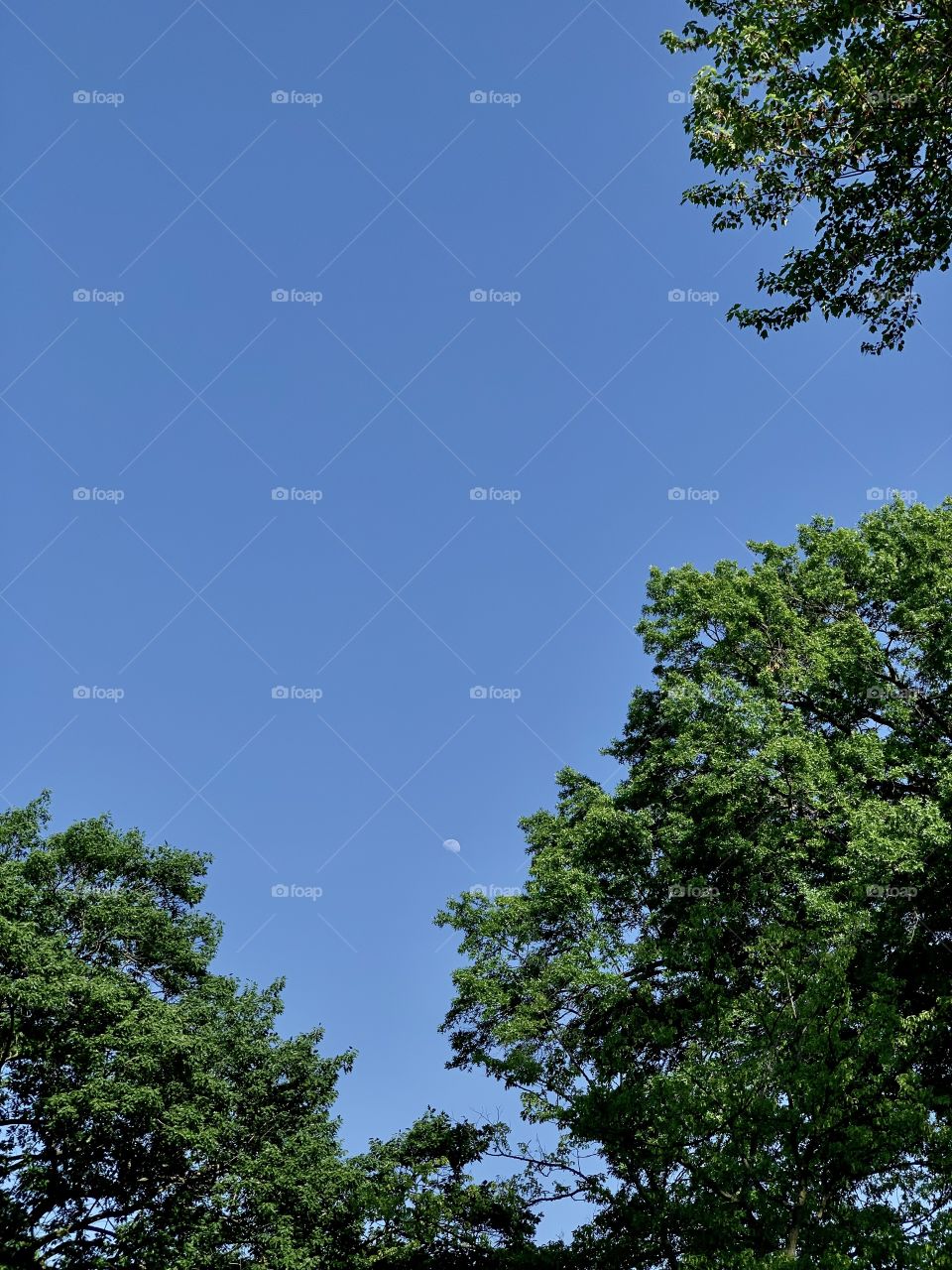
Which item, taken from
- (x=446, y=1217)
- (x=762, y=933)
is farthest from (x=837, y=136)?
(x=446, y=1217)

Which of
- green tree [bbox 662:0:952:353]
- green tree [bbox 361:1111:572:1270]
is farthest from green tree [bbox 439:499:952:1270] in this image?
green tree [bbox 662:0:952:353]

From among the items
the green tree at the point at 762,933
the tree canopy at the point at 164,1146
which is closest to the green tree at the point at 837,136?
the green tree at the point at 762,933

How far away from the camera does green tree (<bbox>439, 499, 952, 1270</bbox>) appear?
43.0 feet

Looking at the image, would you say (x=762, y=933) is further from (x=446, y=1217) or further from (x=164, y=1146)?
(x=164, y=1146)

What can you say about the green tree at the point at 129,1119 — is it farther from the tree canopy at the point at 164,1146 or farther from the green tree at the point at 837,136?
the green tree at the point at 837,136

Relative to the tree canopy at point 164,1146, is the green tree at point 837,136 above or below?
above

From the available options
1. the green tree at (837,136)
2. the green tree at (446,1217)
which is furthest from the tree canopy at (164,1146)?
the green tree at (837,136)

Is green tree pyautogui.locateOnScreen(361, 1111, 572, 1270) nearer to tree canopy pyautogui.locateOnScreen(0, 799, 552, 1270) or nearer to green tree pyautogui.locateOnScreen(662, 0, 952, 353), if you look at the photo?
tree canopy pyautogui.locateOnScreen(0, 799, 552, 1270)

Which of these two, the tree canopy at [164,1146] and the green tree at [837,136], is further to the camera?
the tree canopy at [164,1146]

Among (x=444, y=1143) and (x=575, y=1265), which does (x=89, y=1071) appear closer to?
(x=444, y=1143)

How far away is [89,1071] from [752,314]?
1809cm

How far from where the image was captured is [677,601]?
74.9ft

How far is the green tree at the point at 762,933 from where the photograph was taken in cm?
1311

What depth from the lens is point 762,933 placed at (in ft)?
56.2
